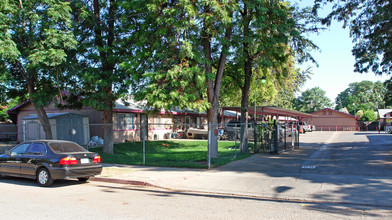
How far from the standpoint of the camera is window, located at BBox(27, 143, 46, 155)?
9923 millimetres

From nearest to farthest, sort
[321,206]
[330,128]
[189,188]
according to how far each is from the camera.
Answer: [321,206]
[189,188]
[330,128]

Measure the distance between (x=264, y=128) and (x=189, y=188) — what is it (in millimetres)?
9493

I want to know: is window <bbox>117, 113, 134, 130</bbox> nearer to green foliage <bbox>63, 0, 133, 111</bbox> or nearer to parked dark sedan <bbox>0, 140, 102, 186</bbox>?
green foliage <bbox>63, 0, 133, 111</bbox>

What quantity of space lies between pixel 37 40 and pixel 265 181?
40.5 feet

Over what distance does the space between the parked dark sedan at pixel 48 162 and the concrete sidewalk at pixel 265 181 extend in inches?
49.9

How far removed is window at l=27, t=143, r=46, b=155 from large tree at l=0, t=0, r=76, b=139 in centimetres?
482

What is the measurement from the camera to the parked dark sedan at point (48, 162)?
31.0ft

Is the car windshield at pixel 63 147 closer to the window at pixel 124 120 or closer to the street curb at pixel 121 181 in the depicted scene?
the street curb at pixel 121 181

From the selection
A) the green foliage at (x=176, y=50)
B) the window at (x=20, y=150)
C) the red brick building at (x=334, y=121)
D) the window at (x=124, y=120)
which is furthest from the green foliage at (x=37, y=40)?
the red brick building at (x=334, y=121)

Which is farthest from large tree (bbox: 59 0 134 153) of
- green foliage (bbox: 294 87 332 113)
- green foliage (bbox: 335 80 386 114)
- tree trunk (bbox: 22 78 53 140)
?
green foliage (bbox: 335 80 386 114)

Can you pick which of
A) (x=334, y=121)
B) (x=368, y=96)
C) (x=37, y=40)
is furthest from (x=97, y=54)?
(x=368, y=96)

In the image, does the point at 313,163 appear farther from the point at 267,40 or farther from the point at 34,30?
the point at 34,30

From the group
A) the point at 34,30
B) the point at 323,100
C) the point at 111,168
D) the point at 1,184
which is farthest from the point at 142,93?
the point at 323,100

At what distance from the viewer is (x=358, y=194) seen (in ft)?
26.5
